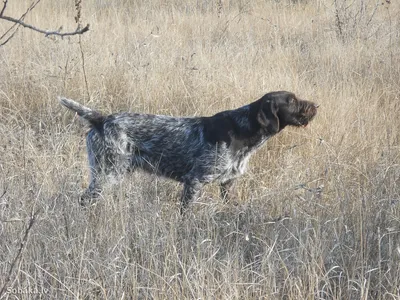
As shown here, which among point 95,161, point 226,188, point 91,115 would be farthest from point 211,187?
point 91,115

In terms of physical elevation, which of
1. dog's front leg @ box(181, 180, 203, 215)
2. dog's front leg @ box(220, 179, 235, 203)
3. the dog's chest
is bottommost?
dog's front leg @ box(220, 179, 235, 203)

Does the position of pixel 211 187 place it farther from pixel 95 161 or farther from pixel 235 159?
pixel 95 161

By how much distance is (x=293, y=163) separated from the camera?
17.4 ft

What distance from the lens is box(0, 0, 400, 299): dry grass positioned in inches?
130

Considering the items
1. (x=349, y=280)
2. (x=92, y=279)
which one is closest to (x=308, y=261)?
(x=349, y=280)

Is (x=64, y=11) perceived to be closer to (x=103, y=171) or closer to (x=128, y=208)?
(x=103, y=171)

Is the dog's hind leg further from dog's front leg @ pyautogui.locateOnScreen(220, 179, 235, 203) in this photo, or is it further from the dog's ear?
the dog's ear

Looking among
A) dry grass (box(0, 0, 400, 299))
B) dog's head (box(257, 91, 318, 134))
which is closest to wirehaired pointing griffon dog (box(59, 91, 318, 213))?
dog's head (box(257, 91, 318, 134))

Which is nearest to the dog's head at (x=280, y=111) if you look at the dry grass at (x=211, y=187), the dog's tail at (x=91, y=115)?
the dry grass at (x=211, y=187)

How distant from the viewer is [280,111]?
4.97 meters

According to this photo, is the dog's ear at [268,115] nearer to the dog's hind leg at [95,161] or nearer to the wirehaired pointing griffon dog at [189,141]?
the wirehaired pointing griffon dog at [189,141]

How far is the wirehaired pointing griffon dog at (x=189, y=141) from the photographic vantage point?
4.93 meters

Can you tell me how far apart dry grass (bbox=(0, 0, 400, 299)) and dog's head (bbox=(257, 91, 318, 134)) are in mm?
398

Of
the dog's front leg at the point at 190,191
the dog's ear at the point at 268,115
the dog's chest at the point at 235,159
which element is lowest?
the dog's front leg at the point at 190,191
